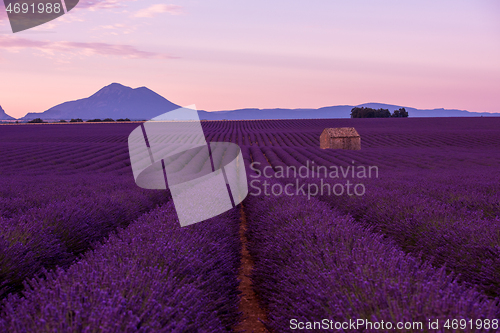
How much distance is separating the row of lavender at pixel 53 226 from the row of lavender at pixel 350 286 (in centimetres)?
190

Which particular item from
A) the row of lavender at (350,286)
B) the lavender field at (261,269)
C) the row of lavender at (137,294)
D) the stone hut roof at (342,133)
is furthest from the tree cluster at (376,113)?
the row of lavender at (137,294)

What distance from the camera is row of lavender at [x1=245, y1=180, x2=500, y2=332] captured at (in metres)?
1.55

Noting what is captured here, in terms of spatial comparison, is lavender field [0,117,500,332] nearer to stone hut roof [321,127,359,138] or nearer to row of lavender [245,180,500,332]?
row of lavender [245,180,500,332]

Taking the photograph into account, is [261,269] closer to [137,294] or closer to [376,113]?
[137,294]

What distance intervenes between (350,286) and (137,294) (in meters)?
1.15

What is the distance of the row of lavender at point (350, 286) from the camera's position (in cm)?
155

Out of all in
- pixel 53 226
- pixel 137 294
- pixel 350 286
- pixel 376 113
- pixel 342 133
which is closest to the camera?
pixel 137 294

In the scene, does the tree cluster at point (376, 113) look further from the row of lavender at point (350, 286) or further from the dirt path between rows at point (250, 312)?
the row of lavender at point (350, 286)

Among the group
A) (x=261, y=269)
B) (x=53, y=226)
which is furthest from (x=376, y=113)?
(x=53, y=226)

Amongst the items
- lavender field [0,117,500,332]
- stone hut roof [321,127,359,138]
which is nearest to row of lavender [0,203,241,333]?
lavender field [0,117,500,332]

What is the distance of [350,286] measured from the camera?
189cm

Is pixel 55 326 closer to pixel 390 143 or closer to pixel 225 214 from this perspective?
pixel 225 214

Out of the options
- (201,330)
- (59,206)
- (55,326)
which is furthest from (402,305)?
(59,206)

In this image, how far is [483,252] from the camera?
298 centimetres
